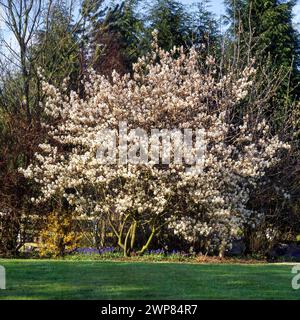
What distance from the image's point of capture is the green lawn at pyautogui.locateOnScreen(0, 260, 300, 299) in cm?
686

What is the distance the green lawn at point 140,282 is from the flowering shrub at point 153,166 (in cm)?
295

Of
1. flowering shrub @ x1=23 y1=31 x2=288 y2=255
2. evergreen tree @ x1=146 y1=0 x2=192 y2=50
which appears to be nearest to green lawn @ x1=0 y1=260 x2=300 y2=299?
flowering shrub @ x1=23 y1=31 x2=288 y2=255

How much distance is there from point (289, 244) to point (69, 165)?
7257 millimetres

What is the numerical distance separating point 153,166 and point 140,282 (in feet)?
16.7

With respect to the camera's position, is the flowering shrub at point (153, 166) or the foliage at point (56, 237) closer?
the flowering shrub at point (153, 166)

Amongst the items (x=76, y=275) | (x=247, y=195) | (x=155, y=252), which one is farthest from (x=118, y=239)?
(x=76, y=275)

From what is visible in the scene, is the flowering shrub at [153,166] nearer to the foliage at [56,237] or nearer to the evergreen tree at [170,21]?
the foliage at [56,237]

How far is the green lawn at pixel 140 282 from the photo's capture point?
6.86 m

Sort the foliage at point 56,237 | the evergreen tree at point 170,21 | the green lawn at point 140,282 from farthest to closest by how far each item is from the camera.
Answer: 1. the evergreen tree at point 170,21
2. the foliage at point 56,237
3. the green lawn at point 140,282

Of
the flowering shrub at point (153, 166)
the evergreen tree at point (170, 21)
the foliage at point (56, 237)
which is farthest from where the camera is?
the evergreen tree at point (170, 21)

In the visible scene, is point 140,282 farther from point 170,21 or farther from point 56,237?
point 170,21

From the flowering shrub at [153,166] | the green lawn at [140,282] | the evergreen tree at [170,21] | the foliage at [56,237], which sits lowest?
the green lawn at [140,282]

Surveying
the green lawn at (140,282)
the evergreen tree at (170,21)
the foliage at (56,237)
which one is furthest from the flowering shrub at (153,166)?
the evergreen tree at (170,21)
